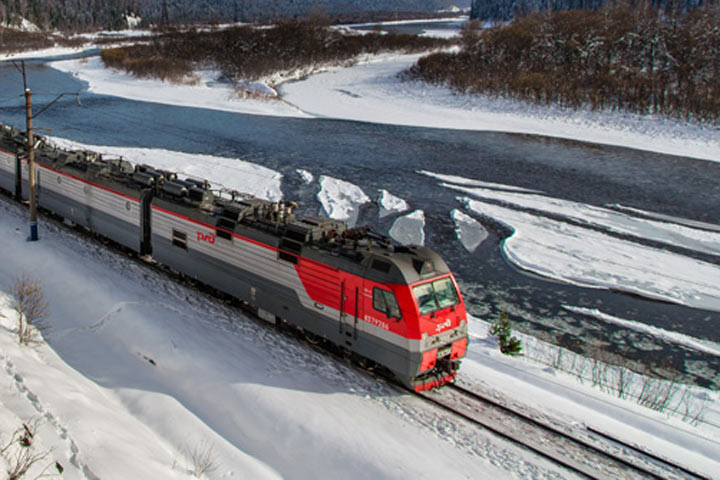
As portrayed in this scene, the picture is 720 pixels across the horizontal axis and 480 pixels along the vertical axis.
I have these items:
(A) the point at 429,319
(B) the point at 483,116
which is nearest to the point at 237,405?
(A) the point at 429,319

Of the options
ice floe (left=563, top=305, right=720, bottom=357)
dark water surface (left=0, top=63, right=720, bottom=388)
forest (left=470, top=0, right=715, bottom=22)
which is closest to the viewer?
ice floe (left=563, top=305, right=720, bottom=357)

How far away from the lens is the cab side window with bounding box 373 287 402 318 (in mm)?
14617

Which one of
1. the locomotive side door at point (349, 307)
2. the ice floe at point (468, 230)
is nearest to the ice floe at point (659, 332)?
the ice floe at point (468, 230)

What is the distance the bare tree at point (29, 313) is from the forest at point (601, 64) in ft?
190

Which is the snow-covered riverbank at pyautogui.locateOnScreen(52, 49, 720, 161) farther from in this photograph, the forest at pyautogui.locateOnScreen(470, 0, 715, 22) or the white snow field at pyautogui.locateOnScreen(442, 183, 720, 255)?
the forest at pyautogui.locateOnScreen(470, 0, 715, 22)

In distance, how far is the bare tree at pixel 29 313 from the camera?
16078mm

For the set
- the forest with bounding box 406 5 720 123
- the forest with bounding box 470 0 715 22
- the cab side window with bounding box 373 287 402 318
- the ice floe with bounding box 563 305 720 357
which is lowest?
the ice floe with bounding box 563 305 720 357

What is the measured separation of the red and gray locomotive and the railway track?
87 cm

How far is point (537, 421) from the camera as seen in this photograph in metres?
14.7

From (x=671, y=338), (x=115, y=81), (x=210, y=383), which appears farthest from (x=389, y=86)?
(x=210, y=383)

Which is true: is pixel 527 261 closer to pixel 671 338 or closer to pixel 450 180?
pixel 671 338

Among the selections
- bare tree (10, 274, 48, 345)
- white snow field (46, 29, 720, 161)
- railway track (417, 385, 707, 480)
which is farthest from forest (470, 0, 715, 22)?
bare tree (10, 274, 48, 345)

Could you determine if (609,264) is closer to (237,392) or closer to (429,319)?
(429,319)

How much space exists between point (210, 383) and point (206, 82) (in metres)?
78.3
